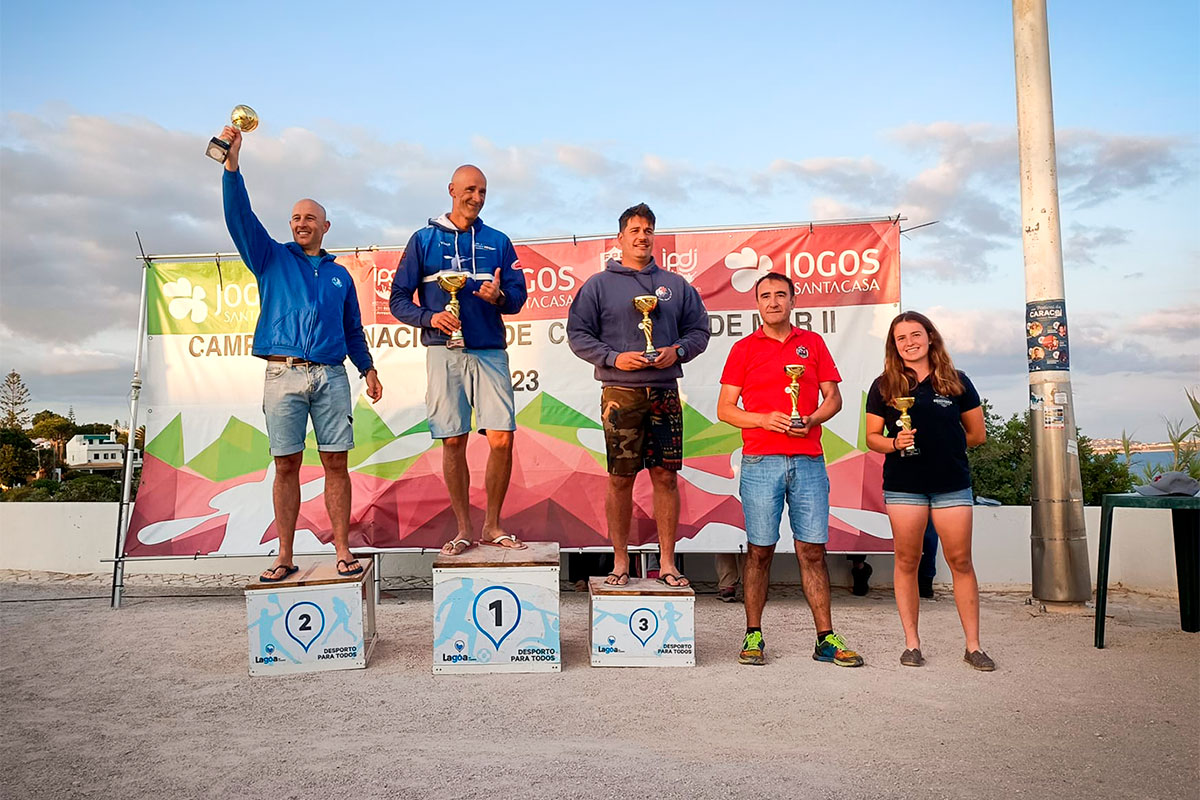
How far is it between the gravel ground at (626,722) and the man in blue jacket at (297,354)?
87 centimetres

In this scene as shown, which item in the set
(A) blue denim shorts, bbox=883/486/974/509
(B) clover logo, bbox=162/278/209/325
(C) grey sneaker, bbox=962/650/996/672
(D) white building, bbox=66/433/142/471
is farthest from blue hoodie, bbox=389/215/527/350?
(D) white building, bbox=66/433/142/471

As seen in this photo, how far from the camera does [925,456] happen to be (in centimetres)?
418

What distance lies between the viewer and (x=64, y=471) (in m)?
20.0

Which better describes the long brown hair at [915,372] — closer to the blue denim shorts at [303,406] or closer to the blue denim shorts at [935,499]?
the blue denim shorts at [935,499]

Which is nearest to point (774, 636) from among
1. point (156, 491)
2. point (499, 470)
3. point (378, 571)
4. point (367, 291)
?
point (499, 470)

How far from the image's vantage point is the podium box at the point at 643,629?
14.3ft

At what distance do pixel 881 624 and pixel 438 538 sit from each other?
3202mm

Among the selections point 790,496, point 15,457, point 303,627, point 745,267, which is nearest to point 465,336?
point 303,627

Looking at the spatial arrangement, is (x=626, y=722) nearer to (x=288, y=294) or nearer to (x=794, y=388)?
(x=794, y=388)

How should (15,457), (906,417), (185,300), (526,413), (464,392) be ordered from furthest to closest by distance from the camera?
(15,457) → (185,300) → (526,413) → (464,392) → (906,417)

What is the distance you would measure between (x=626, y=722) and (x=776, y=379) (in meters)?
1.81

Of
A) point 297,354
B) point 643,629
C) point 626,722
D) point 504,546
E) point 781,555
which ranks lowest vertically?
point 626,722

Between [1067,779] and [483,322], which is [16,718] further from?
[1067,779]

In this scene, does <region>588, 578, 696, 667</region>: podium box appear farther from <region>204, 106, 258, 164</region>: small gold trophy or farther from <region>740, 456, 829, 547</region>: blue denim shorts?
<region>204, 106, 258, 164</region>: small gold trophy
